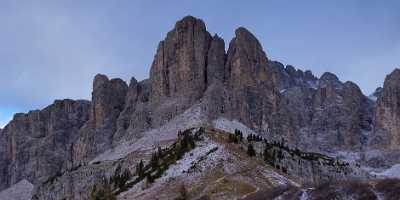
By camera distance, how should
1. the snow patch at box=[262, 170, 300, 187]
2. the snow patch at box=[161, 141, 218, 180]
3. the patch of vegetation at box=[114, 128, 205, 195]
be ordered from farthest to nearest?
the patch of vegetation at box=[114, 128, 205, 195] < the snow patch at box=[161, 141, 218, 180] < the snow patch at box=[262, 170, 300, 187]

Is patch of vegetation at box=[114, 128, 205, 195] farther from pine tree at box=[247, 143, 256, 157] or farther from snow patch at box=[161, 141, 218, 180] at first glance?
pine tree at box=[247, 143, 256, 157]

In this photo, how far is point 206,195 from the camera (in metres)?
125

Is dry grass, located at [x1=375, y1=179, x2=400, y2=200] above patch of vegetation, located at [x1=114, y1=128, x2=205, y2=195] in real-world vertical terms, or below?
below

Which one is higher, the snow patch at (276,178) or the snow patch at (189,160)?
the snow patch at (189,160)

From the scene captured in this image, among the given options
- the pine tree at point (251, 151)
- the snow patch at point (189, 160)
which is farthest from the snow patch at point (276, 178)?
the snow patch at point (189, 160)

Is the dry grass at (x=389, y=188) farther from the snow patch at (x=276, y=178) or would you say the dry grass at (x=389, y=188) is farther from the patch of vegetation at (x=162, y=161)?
the patch of vegetation at (x=162, y=161)

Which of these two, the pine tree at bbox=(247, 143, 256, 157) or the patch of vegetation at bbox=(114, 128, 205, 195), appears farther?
the pine tree at bbox=(247, 143, 256, 157)

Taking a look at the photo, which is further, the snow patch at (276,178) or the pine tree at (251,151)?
the pine tree at (251,151)

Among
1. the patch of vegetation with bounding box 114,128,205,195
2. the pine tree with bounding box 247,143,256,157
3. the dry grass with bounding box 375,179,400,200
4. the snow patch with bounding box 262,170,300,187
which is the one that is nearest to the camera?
the dry grass with bounding box 375,179,400,200

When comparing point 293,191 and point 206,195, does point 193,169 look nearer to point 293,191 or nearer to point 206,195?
point 206,195

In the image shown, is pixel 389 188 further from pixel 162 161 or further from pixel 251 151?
pixel 162 161

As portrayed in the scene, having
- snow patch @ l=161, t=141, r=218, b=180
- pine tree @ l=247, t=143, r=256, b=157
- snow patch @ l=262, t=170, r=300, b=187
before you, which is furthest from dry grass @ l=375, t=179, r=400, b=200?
pine tree @ l=247, t=143, r=256, b=157

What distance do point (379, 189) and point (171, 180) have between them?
247ft

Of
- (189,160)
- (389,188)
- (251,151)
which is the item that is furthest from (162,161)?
(389,188)
